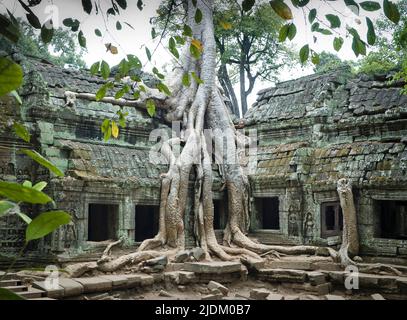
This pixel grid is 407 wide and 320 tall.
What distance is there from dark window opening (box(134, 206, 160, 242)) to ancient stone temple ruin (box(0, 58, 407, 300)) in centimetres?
6

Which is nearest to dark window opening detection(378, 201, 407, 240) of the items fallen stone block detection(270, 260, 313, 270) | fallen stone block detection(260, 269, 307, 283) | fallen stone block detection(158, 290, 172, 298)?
fallen stone block detection(270, 260, 313, 270)

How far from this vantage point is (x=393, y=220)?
35.1 ft

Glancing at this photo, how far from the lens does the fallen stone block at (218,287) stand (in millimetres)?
8789

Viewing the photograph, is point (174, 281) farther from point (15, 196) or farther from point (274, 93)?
point (15, 196)

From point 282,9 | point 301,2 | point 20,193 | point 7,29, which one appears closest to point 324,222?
point 301,2

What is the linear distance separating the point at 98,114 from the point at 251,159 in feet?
13.9

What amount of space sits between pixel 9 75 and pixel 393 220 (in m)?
10.9

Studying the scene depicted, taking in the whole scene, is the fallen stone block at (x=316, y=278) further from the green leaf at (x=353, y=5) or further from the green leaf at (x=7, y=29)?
the green leaf at (x=7, y=29)

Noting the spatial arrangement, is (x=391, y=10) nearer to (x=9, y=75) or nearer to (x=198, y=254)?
(x=9, y=75)

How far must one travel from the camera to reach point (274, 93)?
13.8m

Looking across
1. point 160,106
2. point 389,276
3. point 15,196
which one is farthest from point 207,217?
point 15,196

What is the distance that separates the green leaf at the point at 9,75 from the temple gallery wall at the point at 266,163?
8643 millimetres

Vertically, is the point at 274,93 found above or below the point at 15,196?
above

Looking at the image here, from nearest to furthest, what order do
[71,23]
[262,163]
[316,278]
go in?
[71,23] < [316,278] < [262,163]
